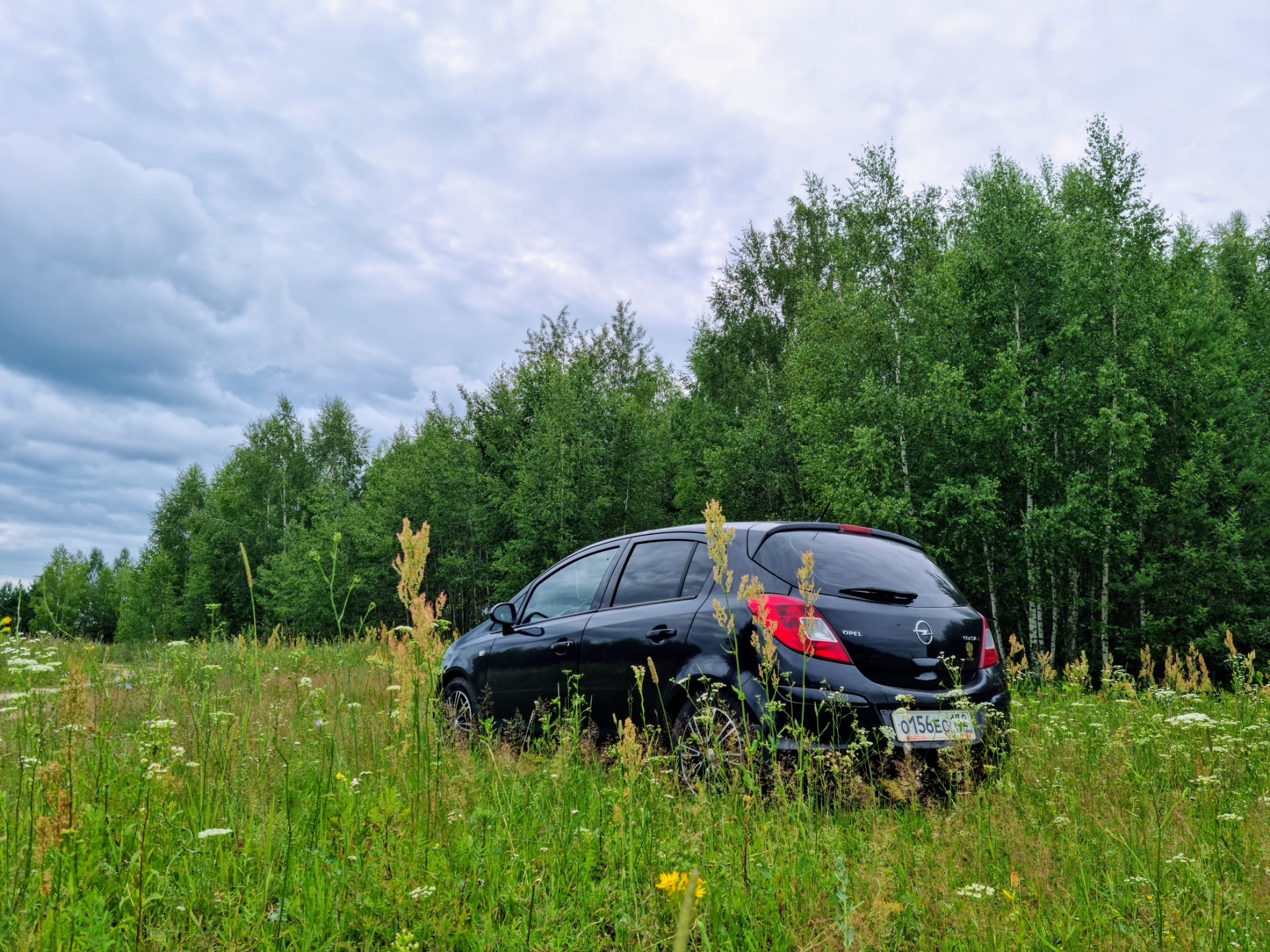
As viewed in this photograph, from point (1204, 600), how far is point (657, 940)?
2175 cm

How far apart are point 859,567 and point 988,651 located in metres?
0.95

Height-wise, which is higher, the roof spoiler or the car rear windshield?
the roof spoiler

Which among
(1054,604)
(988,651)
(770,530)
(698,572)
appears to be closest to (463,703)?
(698,572)

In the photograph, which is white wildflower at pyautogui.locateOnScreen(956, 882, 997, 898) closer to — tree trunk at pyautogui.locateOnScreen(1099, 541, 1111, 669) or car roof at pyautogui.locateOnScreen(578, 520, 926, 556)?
car roof at pyautogui.locateOnScreen(578, 520, 926, 556)

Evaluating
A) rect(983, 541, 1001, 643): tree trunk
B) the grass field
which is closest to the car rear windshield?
the grass field

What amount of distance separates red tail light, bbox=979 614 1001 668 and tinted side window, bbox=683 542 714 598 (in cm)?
151

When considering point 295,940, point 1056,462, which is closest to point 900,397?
point 1056,462

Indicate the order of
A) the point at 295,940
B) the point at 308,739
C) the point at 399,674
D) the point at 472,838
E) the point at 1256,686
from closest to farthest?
the point at 295,940 < the point at 399,674 < the point at 472,838 < the point at 308,739 < the point at 1256,686

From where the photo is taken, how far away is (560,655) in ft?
16.2

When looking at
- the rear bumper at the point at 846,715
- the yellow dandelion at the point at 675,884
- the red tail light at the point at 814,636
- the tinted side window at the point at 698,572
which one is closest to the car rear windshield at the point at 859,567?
the red tail light at the point at 814,636

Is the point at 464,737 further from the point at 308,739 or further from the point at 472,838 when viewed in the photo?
the point at 472,838

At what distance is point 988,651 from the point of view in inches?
171

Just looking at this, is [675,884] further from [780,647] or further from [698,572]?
[698,572]

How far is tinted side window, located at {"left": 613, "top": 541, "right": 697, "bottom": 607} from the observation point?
14.7 feet
